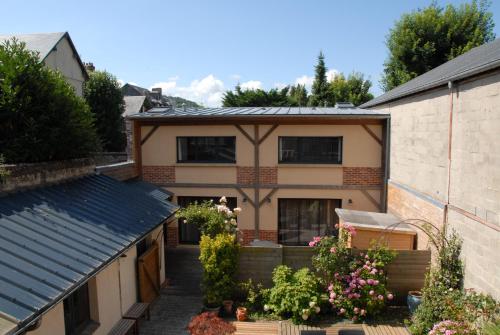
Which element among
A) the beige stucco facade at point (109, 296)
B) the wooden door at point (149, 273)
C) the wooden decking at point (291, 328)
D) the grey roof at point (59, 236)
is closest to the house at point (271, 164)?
the wooden door at point (149, 273)

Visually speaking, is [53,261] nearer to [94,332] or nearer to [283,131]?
[94,332]

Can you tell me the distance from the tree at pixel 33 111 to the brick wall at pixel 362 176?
8922 mm

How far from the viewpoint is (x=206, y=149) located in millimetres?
14172

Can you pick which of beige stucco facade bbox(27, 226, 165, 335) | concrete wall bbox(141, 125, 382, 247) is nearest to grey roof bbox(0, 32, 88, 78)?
concrete wall bbox(141, 125, 382, 247)

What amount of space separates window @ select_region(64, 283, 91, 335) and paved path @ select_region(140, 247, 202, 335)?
1.82 metres

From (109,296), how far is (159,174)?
23.8ft

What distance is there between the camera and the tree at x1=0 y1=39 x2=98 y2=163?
25.2 feet

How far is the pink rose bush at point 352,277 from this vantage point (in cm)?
825

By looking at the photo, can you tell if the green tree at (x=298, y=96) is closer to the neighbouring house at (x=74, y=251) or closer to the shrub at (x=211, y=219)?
the shrub at (x=211, y=219)

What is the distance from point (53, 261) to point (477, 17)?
29112 millimetres

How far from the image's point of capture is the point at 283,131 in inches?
531

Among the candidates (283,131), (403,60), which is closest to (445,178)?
(283,131)

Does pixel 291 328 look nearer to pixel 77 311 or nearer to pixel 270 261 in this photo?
pixel 270 261

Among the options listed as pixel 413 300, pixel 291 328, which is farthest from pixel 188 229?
pixel 413 300
